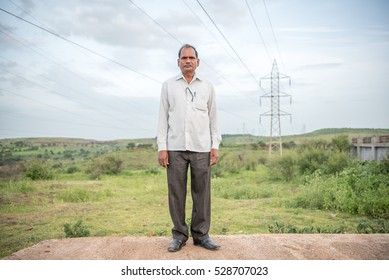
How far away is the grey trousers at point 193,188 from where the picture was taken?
10.4 feet

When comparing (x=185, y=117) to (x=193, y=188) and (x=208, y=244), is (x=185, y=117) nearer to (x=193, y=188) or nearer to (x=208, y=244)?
(x=193, y=188)

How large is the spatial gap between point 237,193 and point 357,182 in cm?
351

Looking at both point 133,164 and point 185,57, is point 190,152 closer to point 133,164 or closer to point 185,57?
point 185,57

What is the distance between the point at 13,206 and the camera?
30.4ft

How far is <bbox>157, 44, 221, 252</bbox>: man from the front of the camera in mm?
3148

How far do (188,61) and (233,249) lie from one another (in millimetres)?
1744

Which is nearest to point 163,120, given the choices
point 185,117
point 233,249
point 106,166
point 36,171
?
point 185,117

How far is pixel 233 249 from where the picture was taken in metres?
3.16

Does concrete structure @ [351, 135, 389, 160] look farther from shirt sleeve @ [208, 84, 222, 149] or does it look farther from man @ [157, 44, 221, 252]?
man @ [157, 44, 221, 252]

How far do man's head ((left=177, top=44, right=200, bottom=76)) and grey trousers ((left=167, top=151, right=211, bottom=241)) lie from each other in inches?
30.0

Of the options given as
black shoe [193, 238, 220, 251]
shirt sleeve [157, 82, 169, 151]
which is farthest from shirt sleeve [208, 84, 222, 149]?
black shoe [193, 238, 220, 251]

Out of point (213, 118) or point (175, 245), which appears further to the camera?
point (213, 118)
